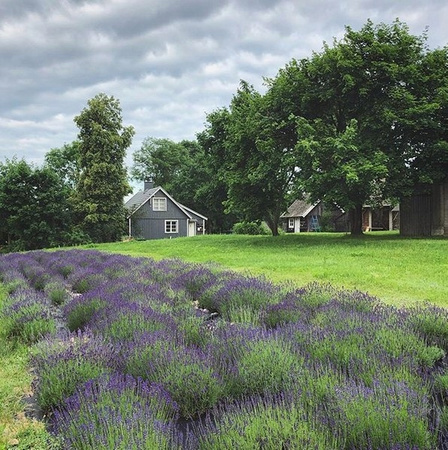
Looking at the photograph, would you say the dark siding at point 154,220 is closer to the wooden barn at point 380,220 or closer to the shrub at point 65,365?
the wooden barn at point 380,220

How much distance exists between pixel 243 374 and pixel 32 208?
34226 millimetres

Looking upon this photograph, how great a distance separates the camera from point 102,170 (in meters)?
37.9

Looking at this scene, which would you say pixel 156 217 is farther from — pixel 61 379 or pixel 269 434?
pixel 269 434

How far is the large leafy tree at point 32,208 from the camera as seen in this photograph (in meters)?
33.6

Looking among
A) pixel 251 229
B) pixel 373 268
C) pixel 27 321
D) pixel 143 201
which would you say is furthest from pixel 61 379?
pixel 143 201

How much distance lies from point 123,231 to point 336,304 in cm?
3613

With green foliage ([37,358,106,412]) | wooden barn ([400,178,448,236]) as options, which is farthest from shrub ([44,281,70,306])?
wooden barn ([400,178,448,236])

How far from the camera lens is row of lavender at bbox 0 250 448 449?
240cm

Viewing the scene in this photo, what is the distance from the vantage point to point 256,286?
7.00 meters

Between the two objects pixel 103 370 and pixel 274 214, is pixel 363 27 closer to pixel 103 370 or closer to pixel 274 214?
pixel 274 214

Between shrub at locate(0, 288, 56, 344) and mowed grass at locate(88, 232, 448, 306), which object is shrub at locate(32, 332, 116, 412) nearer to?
shrub at locate(0, 288, 56, 344)

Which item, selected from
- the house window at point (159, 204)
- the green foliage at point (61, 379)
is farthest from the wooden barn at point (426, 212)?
the house window at point (159, 204)

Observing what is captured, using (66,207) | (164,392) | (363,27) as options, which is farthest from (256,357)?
(66,207)

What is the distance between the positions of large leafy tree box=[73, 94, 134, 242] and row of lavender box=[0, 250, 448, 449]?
107 ft
